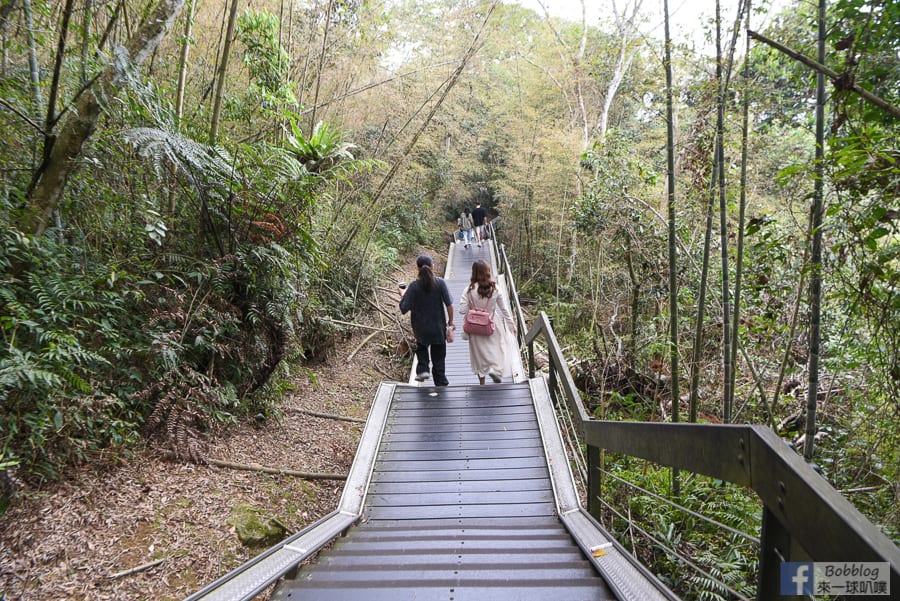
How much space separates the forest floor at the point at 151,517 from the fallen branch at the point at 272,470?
1.4 inches

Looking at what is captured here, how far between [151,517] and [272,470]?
42.0 inches

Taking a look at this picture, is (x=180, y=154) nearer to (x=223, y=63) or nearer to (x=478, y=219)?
(x=223, y=63)

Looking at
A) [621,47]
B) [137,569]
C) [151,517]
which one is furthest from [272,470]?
[621,47]

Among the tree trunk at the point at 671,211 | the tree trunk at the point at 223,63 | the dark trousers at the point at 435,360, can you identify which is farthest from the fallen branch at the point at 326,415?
the tree trunk at the point at 671,211

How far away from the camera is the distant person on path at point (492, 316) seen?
4.89m

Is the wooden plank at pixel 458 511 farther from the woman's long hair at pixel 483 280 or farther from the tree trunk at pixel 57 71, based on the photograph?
the tree trunk at pixel 57 71

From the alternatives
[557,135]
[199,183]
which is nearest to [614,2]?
[557,135]

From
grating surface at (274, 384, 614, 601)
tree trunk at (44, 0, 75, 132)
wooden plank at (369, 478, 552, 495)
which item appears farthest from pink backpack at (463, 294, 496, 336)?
tree trunk at (44, 0, 75, 132)

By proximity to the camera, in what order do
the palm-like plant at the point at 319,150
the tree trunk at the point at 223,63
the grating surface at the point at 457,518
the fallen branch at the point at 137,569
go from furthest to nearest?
1. the palm-like plant at the point at 319,150
2. the tree trunk at the point at 223,63
3. the fallen branch at the point at 137,569
4. the grating surface at the point at 457,518

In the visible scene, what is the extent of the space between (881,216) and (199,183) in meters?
3.85

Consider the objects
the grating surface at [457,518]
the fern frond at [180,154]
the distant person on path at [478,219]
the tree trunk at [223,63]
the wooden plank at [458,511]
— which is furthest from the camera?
the distant person on path at [478,219]

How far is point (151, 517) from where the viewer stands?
2713 mm

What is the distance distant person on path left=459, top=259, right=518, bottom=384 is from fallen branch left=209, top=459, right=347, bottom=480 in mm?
1879

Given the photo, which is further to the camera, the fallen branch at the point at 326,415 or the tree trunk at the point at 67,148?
the fallen branch at the point at 326,415
